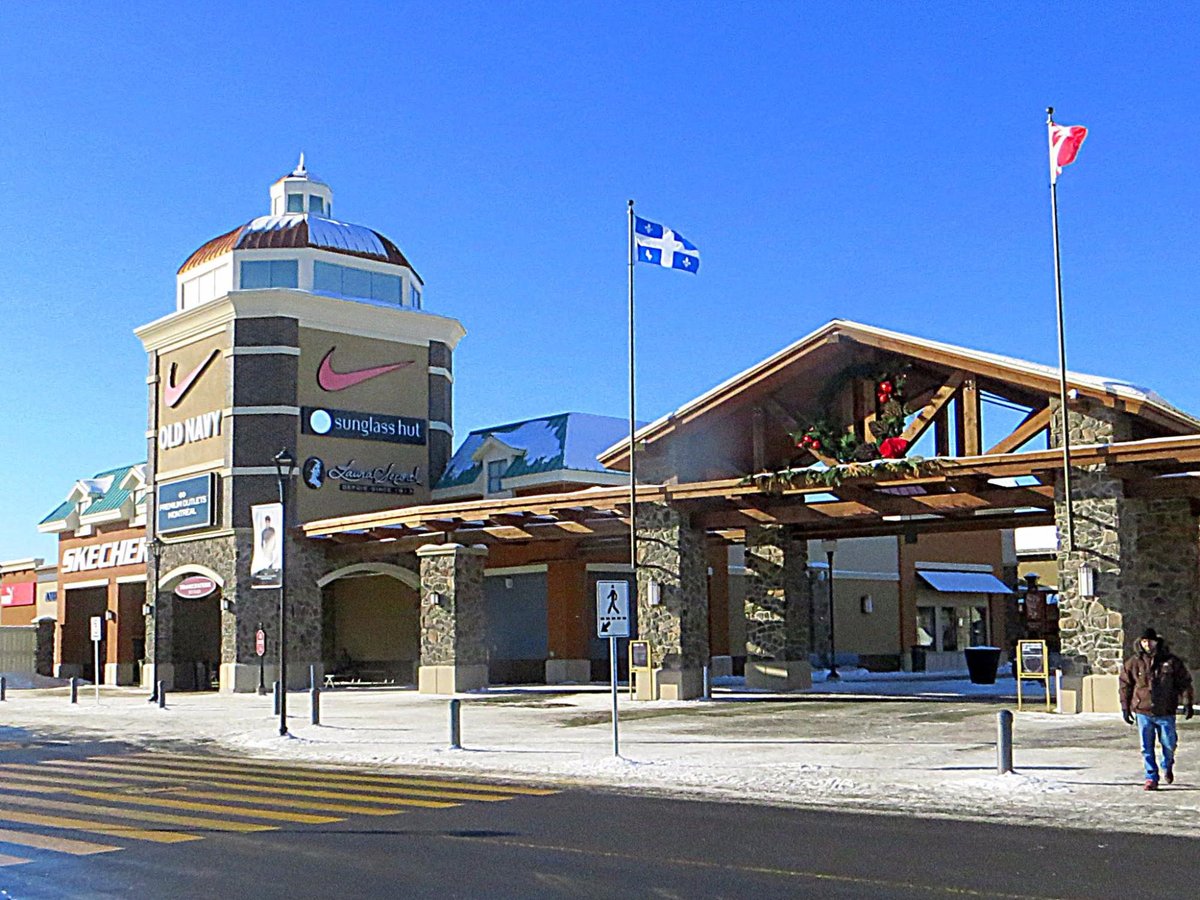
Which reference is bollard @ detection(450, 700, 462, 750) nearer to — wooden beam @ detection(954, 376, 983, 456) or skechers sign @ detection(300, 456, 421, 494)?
wooden beam @ detection(954, 376, 983, 456)

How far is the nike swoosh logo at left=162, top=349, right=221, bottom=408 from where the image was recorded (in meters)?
45.8

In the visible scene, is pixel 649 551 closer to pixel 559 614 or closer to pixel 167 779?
pixel 559 614

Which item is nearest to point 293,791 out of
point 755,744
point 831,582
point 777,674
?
point 755,744

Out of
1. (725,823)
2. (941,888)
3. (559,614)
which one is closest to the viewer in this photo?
(941,888)

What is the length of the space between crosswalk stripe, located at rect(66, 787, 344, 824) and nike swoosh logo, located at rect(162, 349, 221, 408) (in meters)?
30.2

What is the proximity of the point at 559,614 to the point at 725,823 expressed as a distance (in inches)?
1165

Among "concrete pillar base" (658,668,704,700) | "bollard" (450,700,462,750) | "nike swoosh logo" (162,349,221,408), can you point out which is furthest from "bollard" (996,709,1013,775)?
"nike swoosh logo" (162,349,221,408)

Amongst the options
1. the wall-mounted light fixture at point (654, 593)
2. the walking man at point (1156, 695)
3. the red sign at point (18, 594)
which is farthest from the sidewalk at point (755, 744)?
the red sign at point (18, 594)

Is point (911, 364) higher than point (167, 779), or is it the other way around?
point (911, 364)

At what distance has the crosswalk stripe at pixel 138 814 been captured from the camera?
43.4ft

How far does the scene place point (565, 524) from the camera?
35969 millimetres

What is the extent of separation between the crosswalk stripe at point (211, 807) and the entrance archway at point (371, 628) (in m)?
29.9

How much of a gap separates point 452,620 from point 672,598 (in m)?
7.96

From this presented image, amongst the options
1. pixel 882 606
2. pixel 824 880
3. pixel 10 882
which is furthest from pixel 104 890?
pixel 882 606
